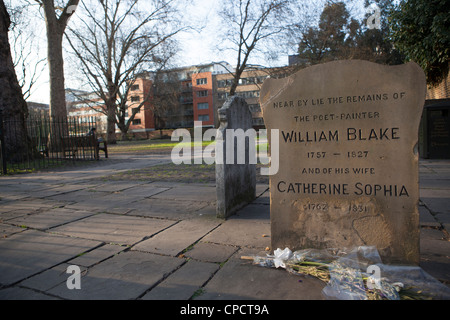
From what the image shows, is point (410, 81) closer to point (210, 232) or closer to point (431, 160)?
point (210, 232)

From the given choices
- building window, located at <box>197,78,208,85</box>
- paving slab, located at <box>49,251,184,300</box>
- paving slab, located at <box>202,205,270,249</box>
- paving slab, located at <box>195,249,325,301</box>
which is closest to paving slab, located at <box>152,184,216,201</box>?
paving slab, located at <box>202,205,270,249</box>

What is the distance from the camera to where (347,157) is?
2.56 meters

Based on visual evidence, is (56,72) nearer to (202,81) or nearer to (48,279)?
(48,279)

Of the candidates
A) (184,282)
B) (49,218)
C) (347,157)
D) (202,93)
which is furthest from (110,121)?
(202,93)

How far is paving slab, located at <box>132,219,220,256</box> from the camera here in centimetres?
305

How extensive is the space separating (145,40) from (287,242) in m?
30.0

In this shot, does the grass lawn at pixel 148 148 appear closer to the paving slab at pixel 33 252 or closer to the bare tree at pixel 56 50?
the bare tree at pixel 56 50

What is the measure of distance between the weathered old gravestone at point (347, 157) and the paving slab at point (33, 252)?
2048 mm

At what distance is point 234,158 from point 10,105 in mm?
10724

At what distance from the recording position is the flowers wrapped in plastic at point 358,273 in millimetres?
2053

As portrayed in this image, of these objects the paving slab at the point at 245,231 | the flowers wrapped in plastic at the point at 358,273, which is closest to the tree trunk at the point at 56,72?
the paving slab at the point at 245,231

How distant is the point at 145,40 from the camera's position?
2888cm

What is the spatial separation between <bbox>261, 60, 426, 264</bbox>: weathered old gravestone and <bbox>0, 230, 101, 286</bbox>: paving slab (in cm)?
205
